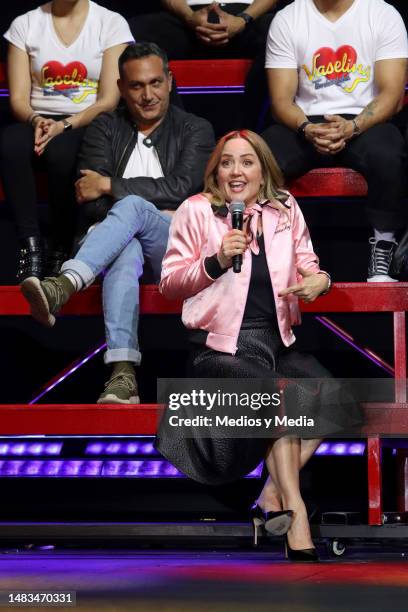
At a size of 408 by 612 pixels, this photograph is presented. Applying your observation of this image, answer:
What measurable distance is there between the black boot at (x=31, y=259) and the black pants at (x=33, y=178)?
23 millimetres

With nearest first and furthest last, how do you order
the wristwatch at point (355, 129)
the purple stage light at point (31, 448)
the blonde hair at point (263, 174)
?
the blonde hair at point (263, 174)
the wristwatch at point (355, 129)
the purple stage light at point (31, 448)

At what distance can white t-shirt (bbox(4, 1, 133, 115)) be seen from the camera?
10.5ft

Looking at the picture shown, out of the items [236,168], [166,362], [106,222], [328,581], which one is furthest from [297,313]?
[166,362]

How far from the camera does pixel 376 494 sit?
247 cm

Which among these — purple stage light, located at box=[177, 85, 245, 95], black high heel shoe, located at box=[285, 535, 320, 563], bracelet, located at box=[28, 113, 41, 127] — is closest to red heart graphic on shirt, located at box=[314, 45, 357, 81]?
purple stage light, located at box=[177, 85, 245, 95]

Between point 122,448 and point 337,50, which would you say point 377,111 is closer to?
point 337,50

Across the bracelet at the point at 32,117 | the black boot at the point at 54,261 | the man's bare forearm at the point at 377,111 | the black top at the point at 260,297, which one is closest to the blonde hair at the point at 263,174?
the black top at the point at 260,297

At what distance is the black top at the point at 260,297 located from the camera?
7.78 feet

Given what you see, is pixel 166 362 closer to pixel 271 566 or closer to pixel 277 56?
pixel 277 56

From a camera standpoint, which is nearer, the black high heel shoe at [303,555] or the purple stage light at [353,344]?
the black high heel shoe at [303,555]

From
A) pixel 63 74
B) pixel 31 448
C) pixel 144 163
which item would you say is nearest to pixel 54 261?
pixel 144 163

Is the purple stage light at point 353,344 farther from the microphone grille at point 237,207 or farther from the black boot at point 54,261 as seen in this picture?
the microphone grille at point 237,207

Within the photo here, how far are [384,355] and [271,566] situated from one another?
128 centimetres

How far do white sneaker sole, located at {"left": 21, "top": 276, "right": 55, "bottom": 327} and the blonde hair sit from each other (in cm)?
45
